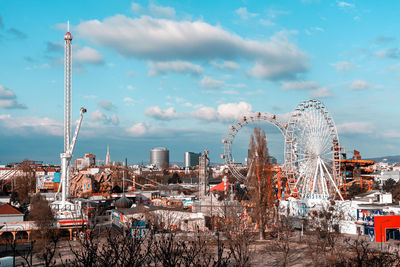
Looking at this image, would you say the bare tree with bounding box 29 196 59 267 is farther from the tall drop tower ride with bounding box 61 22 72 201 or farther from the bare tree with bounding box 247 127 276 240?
the bare tree with bounding box 247 127 276 240

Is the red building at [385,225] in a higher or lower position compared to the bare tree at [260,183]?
lower

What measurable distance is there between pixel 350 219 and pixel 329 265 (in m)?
16.4

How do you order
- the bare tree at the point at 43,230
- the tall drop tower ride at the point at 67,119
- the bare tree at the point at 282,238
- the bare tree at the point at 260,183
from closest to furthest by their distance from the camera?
the bare tree at the point at 282,238 → the bare tree at the point at 43,230 → the bare tree at the point at 260,183 → the tall drop tower ride at the point at 67,119

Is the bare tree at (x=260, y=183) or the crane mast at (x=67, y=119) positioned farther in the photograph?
the crane mast at (x=67, y=119)

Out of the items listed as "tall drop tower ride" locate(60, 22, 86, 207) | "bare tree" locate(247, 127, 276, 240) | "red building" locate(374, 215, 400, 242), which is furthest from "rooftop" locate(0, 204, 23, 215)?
"red building" locate(374, 215, 400, 242)

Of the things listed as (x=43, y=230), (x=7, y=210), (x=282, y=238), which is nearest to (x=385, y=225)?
(x=282, y=238)

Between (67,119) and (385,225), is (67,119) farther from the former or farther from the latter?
(385,225)

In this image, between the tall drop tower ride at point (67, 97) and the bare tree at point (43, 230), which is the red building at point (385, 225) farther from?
the tall drop tower ride at point (67, 97)

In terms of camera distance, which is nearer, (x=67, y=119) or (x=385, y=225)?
(x=385, y=225)

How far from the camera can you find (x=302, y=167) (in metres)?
44.8

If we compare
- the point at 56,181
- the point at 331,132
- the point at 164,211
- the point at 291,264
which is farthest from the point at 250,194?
the point at 56,181

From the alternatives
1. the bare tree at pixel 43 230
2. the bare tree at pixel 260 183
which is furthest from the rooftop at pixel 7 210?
the bare tree at pixel 260 183

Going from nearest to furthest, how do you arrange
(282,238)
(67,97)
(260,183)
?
(282,238), (260,183), (67,97)

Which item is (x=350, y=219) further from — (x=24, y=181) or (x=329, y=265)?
(x=24, y=181)
